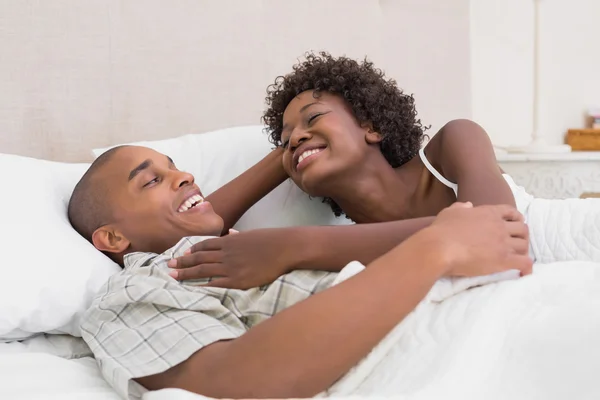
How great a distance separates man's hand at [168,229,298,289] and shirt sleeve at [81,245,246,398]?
4 cm

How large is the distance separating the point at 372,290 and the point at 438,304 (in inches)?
4.8

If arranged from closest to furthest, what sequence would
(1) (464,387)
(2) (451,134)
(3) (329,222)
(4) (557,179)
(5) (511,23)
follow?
1. (1) (464,387)
2. (2) (451,134)
3. (3) (329,222)
4. (4) (557,179)
5. (5) (511,23)

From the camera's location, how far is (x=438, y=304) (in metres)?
0.78

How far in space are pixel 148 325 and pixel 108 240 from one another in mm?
380

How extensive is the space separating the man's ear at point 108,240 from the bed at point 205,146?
0.12 feet

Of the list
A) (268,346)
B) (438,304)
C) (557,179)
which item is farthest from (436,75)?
(268,346)

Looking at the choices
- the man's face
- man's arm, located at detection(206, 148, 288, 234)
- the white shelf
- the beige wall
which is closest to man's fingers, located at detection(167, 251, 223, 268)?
the man's face

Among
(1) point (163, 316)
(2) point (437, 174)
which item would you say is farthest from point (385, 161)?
(1) point (163, 316)

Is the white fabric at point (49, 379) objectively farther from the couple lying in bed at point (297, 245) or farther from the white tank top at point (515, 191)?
the white tank top at point (515, 191)

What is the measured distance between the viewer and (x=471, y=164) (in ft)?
3.87

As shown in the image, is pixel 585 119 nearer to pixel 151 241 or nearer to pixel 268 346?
pixel 151 241

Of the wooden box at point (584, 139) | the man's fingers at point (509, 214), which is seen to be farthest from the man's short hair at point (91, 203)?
the wooden box at point (584, 139)

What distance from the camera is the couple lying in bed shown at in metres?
0.69

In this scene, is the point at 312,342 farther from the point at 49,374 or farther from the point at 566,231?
the point at 566,231
